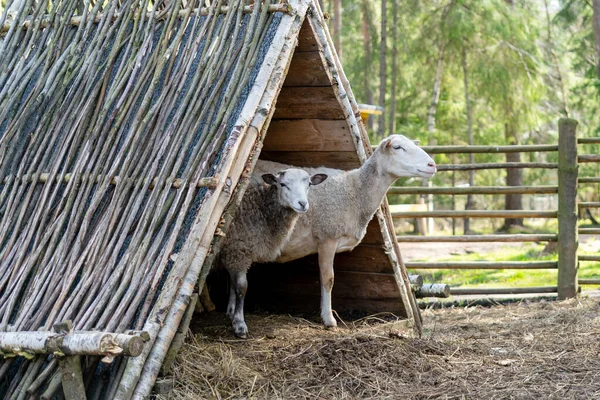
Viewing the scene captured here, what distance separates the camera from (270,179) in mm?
6922

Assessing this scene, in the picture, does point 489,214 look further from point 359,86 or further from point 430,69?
point 359,86

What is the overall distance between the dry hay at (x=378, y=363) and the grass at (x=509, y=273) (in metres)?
4.27

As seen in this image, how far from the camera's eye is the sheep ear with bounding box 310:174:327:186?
6988 mm

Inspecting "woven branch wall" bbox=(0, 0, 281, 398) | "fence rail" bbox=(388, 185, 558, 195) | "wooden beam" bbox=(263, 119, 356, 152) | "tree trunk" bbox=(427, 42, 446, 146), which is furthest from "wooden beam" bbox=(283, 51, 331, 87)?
"tree trunk" bbox=(427, 42, 446, 146)

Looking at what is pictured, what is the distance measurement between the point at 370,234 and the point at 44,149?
3137 millimetres

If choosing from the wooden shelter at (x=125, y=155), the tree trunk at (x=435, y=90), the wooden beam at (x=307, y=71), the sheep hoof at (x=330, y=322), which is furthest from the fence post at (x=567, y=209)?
the tree trunk at (x=435, y=90)

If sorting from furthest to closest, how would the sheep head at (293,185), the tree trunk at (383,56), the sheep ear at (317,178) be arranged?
the tree trunk at (383,56) < the sheep ear at (317,178) < the sheep head at (293,185)

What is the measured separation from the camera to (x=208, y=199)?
5.04m

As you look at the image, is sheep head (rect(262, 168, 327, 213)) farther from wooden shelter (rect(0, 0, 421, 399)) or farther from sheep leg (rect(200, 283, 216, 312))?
sheep leg (rect(200, 283, 216, 312))

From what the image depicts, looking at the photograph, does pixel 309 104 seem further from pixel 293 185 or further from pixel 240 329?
pixel 240 329

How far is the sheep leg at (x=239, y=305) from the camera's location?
6.59 metres

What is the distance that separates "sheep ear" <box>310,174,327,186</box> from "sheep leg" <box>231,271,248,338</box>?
3.27 feet

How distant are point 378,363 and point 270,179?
1979mm

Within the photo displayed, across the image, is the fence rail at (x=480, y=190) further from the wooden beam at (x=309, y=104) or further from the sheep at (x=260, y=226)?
the sheep at (x=260, y=226)
